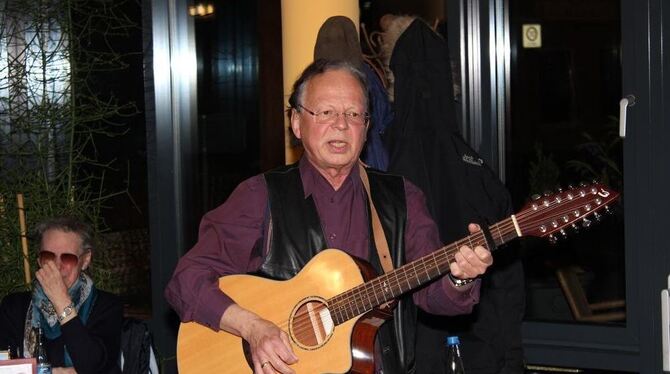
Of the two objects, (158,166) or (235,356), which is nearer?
(235,356)

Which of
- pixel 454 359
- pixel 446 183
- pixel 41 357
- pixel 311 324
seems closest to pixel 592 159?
pixel 446 183

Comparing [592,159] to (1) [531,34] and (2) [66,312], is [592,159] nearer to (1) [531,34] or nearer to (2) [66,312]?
(1) [531,34]

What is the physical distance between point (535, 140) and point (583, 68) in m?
0.37

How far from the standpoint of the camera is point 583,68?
443 centimetres

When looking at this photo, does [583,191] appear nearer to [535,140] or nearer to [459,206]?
[459,206]

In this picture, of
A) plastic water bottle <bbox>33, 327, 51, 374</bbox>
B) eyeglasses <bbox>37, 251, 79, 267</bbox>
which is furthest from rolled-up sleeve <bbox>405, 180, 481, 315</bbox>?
eyeglasses <bbox>37, 251, 79, 267</bbox>

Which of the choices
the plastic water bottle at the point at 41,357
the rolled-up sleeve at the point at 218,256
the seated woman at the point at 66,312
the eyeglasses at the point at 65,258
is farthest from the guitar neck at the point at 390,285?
the eyeglasses at the point at 65,258

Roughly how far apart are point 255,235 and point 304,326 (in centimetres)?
29

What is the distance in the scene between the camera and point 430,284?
292cm

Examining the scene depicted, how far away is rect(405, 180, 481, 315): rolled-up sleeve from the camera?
2.83m

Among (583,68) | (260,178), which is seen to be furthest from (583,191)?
A: (583,68)

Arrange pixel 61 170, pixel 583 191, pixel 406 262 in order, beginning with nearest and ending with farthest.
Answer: pixel 583 191
pixel 406 262
pixel 61 170

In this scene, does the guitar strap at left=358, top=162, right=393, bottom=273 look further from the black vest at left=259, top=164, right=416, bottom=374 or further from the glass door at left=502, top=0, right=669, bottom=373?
the glass door at left=502, top=0, right=669, bottom=373

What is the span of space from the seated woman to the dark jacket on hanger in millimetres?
1154
